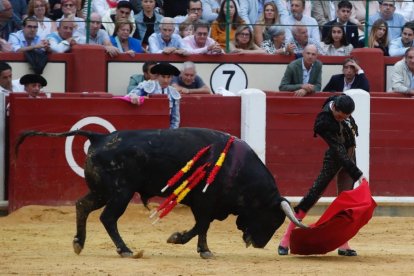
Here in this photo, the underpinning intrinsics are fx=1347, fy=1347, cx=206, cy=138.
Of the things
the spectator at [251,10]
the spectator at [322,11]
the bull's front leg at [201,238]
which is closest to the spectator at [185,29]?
the spectator at [251,10]

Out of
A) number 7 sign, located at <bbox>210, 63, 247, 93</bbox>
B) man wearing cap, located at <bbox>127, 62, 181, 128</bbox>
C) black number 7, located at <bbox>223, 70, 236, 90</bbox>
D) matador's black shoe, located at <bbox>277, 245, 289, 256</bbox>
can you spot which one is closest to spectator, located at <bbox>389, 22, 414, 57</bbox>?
number 7 sign, located at <bbox>210, 63, 247, 93</bbox>

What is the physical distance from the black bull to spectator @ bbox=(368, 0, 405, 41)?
18.0ft

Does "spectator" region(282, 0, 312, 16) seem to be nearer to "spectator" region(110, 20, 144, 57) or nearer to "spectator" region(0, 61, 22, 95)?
"spectator" region(110, 20, 144, 57)

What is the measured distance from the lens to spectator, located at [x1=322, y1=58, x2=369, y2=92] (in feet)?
46.4

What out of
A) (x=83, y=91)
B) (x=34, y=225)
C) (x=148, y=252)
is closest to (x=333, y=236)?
(x=148, y=252)

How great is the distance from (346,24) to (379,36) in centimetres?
41

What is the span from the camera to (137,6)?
14711 millimetres

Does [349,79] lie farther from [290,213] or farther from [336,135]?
[290,213]

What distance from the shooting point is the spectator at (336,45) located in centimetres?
1483

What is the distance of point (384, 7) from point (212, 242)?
15.3 feet

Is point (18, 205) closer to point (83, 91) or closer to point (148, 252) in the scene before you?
point (83, 91)

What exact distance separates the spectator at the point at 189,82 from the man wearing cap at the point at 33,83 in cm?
142

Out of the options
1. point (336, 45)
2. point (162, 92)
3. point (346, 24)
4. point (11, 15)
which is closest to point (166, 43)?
point (162, 92)

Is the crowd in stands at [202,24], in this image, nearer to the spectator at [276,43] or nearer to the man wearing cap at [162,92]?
the spectator at [276,43]
